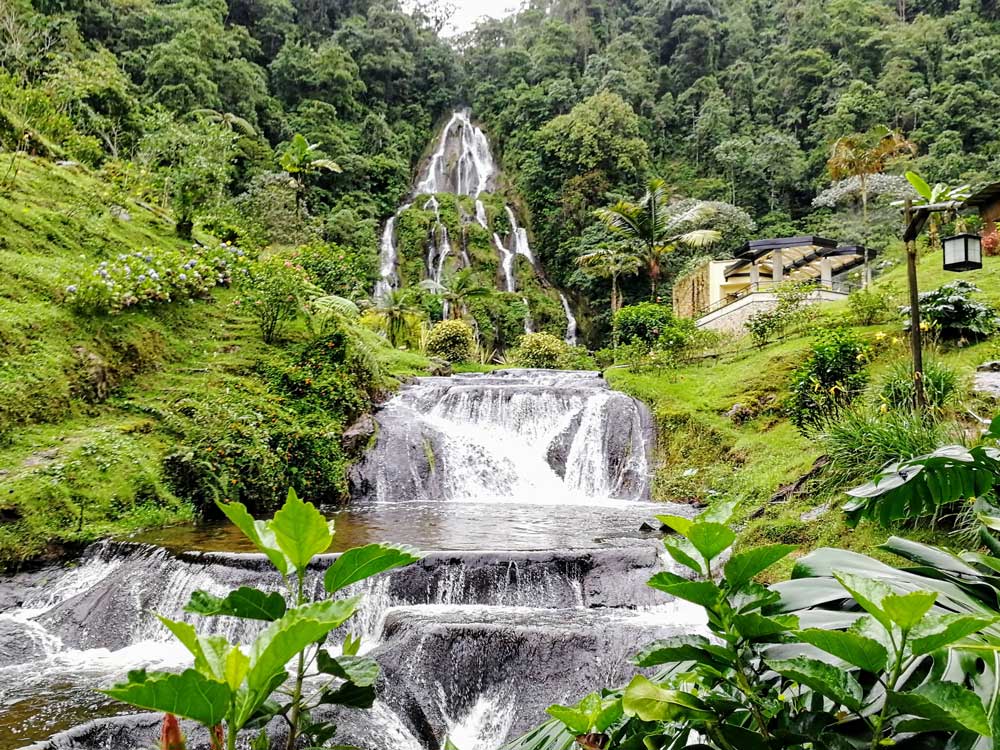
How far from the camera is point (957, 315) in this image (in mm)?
10469

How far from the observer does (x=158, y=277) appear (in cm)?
1116

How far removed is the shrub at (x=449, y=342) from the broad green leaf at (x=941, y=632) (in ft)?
71.8

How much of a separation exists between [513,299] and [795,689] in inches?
1166

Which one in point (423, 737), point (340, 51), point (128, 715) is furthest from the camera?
point (340, 51)

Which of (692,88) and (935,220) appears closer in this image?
(935,220)

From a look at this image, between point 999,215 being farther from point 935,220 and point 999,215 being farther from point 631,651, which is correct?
point 631,651

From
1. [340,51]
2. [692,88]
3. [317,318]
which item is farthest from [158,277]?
[692,88]

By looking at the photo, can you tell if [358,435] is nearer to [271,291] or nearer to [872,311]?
[271,291]

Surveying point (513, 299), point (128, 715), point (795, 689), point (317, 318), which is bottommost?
point (128, 715)

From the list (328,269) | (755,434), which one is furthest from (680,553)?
(328,269)

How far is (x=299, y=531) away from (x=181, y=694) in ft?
0.77

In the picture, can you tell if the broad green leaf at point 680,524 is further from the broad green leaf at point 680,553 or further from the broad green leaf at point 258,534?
the broad green leaf at point 258,534

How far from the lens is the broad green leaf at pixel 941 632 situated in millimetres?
706

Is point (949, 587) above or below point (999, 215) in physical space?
below
